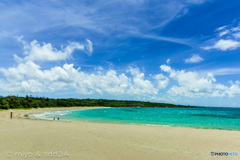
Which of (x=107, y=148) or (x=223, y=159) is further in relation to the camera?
(x=107, y=148)

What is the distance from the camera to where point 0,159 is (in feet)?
37.7

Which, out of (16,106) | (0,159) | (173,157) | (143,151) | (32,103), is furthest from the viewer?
(32,103)

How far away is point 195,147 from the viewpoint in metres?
16.3

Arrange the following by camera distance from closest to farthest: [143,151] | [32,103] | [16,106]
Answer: [143,151], [16,106], [32,103]

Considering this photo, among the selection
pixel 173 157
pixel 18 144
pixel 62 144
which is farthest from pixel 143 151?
pixel 18 144

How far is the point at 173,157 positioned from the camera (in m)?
12.9

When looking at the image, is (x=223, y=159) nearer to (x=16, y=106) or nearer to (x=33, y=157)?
(x=33, y=157)

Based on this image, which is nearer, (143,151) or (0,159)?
(0,159)

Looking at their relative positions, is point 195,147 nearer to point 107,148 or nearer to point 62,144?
point 107,148

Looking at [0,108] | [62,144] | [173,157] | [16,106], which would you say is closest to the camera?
[173,157]

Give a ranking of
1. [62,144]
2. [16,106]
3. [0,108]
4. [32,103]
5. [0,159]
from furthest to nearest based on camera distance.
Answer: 1. [32,103]
2. [16,106]
3. [0,108]
4. [62,144]
5. [0,159]

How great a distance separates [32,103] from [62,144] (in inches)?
4040

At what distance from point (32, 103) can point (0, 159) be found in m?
105

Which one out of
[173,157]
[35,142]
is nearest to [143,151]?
[173,157]
